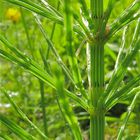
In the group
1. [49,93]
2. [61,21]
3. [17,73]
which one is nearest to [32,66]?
[61,21]

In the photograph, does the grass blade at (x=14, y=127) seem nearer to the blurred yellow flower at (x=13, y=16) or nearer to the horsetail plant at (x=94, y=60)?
the horsetail plant at (x=94, y=60)

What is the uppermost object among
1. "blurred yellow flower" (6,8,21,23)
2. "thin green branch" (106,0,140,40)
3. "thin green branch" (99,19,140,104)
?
"blurred yellow flower" (6,8,21,23)

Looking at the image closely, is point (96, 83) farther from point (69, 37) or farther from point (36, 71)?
point (69, 37)

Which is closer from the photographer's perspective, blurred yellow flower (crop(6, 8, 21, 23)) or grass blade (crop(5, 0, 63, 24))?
grass blade (crop(5, 0, 63, 24))

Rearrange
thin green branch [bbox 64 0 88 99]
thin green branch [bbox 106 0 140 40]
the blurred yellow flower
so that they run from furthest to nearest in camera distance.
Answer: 1. the blurred yellow flower
2. thin green branch [bbox 106 0 140 40]
3. thin green branch [bbox 64 0 88 99]

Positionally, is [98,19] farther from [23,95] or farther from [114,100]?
[23,95]

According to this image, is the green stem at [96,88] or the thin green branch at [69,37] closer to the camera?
the thin green branch at [69,37]

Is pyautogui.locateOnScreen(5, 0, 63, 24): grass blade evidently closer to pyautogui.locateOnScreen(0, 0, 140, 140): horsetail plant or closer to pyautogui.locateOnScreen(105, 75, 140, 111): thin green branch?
pyautogui.locateOnScreen(0, 0, 140, 140): horsetail plant

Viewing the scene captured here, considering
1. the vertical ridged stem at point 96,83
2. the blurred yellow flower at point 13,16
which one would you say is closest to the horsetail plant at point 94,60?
the vertical ridged stem at point 96,83

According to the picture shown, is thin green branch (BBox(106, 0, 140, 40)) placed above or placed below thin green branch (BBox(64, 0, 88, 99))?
above

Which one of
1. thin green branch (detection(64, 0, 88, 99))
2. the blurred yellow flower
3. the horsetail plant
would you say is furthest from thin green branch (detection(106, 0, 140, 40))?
the blurred yellow flower

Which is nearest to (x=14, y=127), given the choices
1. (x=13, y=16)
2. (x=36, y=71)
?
(x=36, y=71)
